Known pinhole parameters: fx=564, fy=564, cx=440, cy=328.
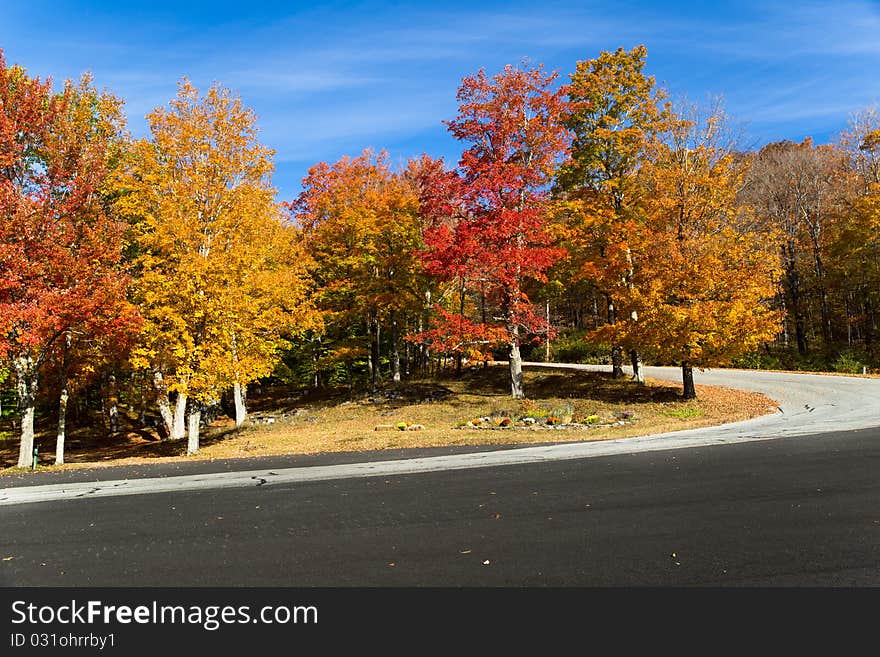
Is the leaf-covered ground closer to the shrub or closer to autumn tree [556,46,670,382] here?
autumn tree [556,46,670,382]

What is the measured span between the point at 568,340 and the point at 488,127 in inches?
809

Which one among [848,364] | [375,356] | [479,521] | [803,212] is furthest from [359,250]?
[803,212]

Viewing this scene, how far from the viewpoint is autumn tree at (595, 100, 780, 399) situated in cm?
1958

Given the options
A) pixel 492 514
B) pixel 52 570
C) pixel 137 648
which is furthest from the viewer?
pixel 492 514

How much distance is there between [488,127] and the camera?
76.0 ft

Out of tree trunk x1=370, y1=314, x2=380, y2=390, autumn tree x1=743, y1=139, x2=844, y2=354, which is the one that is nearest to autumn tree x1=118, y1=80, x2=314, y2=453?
tree trunk x1=370, y1=314, x2=380, y2=390

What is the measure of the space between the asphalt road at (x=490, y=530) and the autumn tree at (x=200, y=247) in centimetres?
856

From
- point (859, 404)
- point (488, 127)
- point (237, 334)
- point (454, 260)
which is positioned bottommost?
point (859, 404)

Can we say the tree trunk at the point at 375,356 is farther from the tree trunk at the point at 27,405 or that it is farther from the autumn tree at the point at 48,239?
the tree trunk at the point at 27,405

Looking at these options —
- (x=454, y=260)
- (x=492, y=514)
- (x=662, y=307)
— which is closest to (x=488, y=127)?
(x=454, y=260)

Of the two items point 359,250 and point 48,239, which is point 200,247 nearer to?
point 48,239

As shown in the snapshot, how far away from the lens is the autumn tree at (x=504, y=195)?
2241cm

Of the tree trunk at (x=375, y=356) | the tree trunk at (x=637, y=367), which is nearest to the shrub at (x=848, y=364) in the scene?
the tree trunk at (x=637, y=367)

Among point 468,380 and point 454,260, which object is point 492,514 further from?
point 468,380
